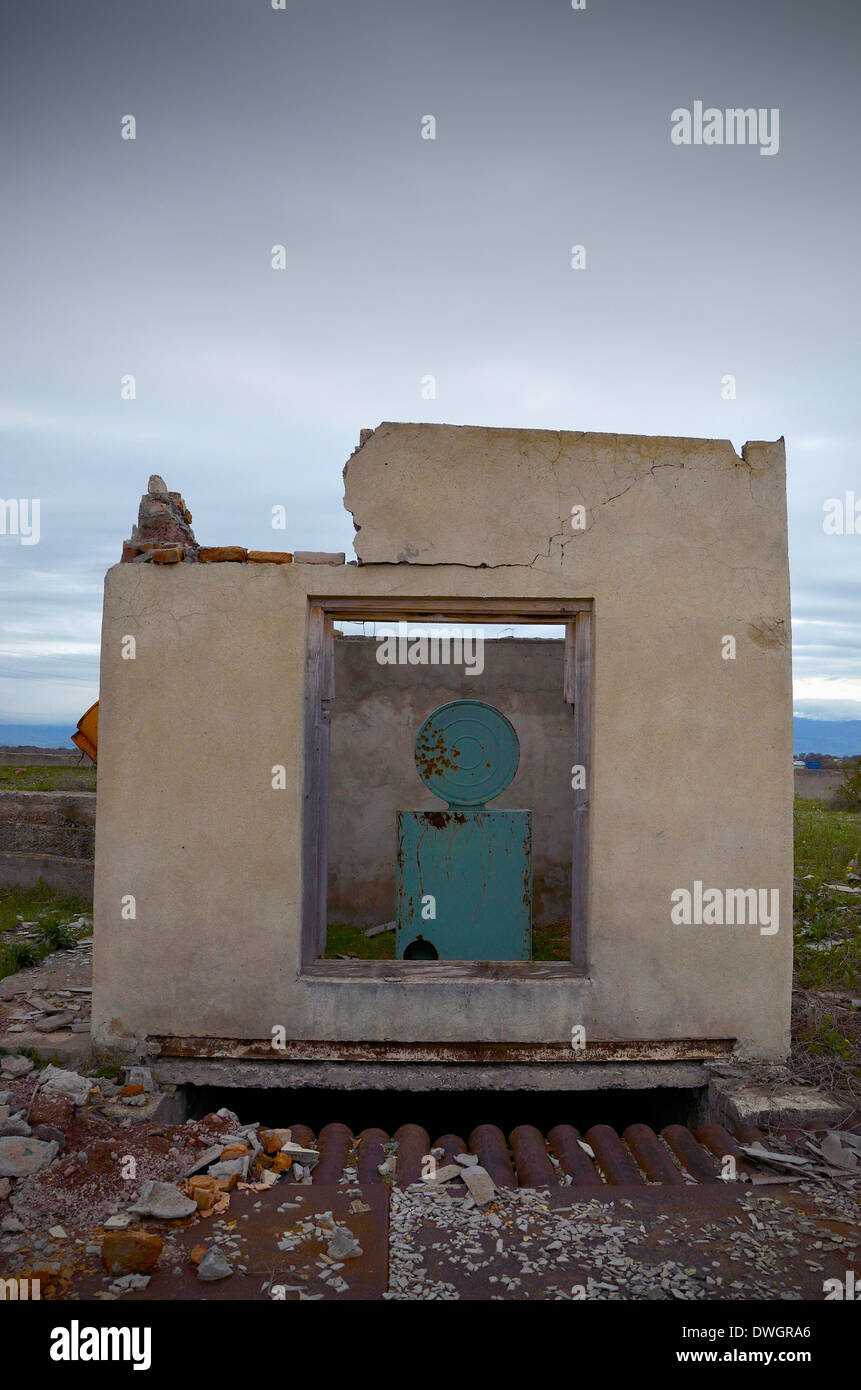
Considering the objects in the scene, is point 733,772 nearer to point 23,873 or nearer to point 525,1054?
point 525,1054

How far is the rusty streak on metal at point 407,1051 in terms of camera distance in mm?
4539

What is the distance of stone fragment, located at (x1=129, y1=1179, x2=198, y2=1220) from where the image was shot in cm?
325

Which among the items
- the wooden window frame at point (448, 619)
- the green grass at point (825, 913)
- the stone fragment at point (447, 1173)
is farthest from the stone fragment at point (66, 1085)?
the green grass at point (825, 913)

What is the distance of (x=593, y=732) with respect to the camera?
180 inches

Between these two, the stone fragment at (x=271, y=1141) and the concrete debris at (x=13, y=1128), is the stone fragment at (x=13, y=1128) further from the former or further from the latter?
the stone fragment at (x=271, y=1141)

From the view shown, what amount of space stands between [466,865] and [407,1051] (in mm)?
1356

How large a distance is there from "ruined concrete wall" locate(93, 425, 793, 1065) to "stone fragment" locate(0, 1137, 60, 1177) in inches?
37.3

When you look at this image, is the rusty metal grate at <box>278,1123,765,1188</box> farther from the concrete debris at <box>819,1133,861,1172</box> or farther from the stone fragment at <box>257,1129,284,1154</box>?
the concrete debris at <box>819,1133,861,1172</box>

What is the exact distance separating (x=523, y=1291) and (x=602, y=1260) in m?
0.34

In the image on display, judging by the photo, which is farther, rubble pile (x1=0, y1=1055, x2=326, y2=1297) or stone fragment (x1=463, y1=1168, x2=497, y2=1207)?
stone fragment (x1=463, y1=1168, x2=497, y2=1207)

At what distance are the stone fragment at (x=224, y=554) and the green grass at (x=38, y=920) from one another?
138 inches

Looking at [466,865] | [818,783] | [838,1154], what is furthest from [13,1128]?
[818,783]

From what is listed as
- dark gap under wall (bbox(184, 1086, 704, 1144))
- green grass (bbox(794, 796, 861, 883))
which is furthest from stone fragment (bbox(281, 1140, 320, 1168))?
green grass (bbox(794, 796, 861, 883))
